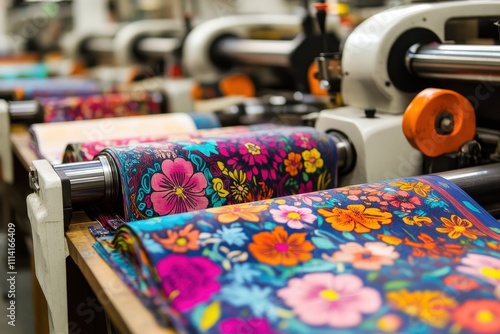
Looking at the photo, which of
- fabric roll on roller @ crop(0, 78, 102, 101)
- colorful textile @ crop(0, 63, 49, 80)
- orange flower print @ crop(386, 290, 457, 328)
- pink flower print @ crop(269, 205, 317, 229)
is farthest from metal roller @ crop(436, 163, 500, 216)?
colorful textile @ crop(0, 63, 49, 80)

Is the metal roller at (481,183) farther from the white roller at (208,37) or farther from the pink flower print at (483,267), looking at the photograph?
the white roller at (208,37)

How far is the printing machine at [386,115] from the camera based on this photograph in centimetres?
112

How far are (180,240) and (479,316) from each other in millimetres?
387

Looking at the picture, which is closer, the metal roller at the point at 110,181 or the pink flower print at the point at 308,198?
the pink flower print at the point at 308,198

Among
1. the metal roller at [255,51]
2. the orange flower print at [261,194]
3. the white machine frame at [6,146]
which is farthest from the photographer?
the metal roller at [255,51]

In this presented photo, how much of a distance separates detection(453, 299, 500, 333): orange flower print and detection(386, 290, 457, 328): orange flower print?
12 mm

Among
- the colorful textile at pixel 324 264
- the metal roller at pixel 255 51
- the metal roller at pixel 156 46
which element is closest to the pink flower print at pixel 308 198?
the colorful textile at pixel 324 264

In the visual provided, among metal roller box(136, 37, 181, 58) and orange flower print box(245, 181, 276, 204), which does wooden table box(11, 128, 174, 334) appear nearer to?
orange flower print box(245, 181, 276, 204)

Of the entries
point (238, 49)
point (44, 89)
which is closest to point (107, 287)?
point (238, 49)

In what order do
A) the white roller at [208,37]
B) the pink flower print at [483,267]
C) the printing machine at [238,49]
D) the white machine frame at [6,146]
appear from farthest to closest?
the white roller at [208,37] < the printing machine at [238,49] < the white machine frame at [6,146] < the pink flower print at [483,267]

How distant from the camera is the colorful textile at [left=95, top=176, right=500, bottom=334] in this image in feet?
2.40

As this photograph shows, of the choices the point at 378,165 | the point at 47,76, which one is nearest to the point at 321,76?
the point at 378,165

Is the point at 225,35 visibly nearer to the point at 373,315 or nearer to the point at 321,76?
the point at 321,76

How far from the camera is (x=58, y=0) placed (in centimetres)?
503
